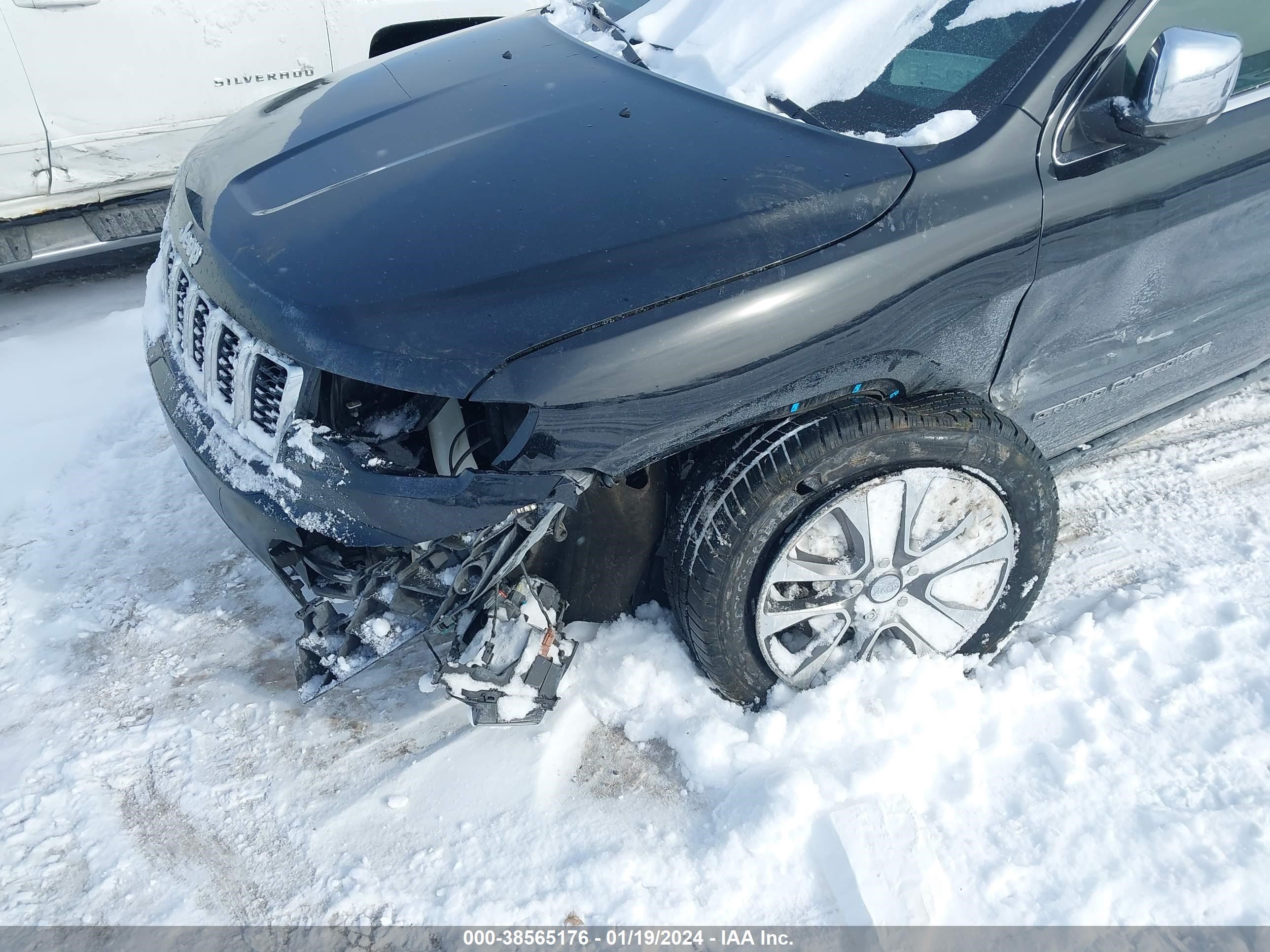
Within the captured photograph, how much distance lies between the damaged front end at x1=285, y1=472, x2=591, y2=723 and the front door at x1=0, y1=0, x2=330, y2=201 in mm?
2820

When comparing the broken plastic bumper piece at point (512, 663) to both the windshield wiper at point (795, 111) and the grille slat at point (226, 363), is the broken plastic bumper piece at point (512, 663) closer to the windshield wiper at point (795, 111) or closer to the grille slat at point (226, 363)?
the grille slat at point (226, 363)

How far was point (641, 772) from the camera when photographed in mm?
2234

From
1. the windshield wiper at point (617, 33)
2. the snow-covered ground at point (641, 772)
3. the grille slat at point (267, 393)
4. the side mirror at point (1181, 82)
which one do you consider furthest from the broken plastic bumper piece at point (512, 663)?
the side mirror at point (1181, 82)

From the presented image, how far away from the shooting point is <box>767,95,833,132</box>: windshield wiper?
208cm

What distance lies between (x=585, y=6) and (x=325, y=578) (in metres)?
2.11

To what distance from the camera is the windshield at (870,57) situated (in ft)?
6.60

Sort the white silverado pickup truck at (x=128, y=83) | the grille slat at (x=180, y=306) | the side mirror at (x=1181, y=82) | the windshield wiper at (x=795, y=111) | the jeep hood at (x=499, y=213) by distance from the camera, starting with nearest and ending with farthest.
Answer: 1. the jeep hood at (x=499, y=213)
2. the side mirror at (x=1181, y=82)
3. the windshield wiper at (x=795, y=111)
4. the grille slat at (x=180, y=306)
5. the white silverado pickup truck at (x=128, y=83)

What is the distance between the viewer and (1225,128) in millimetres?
2139

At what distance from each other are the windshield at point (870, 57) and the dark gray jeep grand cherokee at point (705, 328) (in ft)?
0.04

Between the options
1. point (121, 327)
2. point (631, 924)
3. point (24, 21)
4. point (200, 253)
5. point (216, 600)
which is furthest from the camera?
point (121, 327)

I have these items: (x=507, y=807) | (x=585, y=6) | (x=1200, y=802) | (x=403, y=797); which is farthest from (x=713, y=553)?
(x=585, y=6)

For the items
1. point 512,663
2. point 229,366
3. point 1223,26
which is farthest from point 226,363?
point 1223,26

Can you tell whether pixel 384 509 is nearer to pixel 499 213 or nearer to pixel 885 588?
pixel 499 213

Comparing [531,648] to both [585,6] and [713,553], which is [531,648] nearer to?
[713,553]
